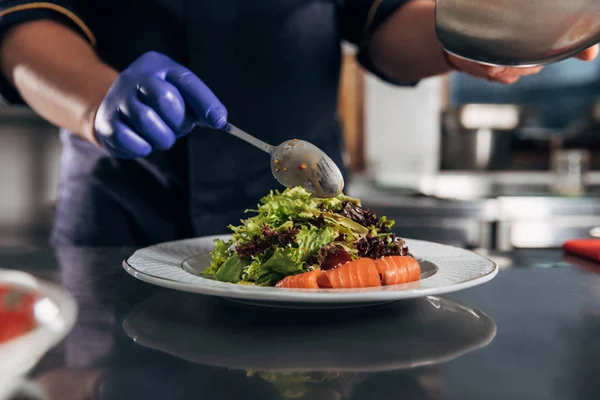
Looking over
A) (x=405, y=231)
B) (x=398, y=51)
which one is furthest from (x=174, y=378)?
(x=405, y=231)

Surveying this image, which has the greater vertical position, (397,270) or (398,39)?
(398,39)

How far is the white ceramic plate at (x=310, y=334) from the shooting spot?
1.58 ft

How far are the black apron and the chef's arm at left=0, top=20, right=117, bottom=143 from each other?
0.46ft

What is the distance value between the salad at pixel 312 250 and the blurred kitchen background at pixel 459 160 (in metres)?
1.50

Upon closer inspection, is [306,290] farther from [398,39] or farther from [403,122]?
[403,122]

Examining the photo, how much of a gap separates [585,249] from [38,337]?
0.96 metres

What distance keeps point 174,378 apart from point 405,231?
6.60 ft

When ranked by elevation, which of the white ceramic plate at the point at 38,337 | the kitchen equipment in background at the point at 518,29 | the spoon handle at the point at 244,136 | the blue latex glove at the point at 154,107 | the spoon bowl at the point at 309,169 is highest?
the kitchen equipment in background at the point at 518,29

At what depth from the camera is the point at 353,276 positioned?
26.4 inches

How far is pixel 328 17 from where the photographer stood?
1.45 m

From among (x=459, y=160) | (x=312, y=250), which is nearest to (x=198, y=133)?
(x=312, y=250)

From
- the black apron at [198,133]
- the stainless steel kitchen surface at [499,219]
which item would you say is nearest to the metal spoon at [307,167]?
the black apron at [198,133]

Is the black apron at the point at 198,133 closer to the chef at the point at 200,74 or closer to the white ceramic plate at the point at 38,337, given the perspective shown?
the chef at the point at 200,74

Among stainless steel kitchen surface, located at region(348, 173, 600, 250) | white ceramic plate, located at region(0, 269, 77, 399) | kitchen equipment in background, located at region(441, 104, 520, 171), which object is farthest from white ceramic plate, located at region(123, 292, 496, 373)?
kitchen equipment in background, located at region(441, 104, 520, 171)
